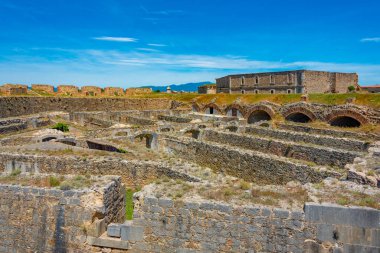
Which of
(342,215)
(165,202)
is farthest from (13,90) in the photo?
(342,215)

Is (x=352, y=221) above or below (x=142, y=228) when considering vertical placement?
above

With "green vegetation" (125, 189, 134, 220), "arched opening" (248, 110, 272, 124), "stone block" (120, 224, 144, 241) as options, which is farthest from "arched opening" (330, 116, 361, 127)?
"stone block" (120, 224, 144, 241)

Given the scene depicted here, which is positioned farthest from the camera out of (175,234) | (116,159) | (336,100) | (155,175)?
(336,100)

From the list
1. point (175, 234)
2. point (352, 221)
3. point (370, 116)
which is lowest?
point (175, 234)

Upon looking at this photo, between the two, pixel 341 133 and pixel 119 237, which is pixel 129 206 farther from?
pixel 341 133

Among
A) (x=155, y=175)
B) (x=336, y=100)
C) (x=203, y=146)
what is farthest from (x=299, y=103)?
(x=155, y=175)

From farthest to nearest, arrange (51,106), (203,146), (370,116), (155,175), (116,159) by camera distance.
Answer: (51,106) < (370,116) < (203,146) < (116,159) < (155,175)

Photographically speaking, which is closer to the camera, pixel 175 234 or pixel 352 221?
pixel 352 221

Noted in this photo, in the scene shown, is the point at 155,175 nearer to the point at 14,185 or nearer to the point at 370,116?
the point at 14,185

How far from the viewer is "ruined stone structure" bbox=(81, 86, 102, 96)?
3780 centimetres

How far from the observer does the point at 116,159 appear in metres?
10.0

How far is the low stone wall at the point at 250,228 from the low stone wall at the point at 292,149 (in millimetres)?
5952

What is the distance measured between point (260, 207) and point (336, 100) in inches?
1001

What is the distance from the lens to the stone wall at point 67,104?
27794mm
